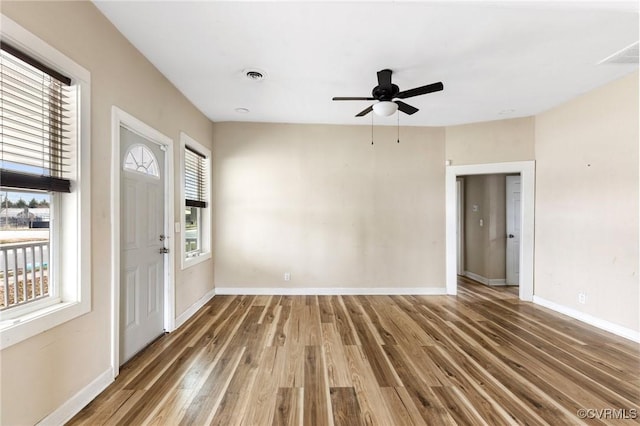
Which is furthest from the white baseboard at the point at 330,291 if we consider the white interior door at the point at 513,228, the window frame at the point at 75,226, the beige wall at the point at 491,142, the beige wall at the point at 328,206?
the window frame at the point at 75,226

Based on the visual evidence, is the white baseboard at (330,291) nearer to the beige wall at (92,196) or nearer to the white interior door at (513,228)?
the white interior door at (513,228)

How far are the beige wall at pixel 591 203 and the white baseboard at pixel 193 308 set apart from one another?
4967 millimetres

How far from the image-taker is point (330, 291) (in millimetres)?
4332

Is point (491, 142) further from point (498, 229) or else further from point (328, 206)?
point (328, 206)

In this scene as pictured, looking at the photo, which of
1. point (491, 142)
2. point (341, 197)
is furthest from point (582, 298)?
point (341, 197)

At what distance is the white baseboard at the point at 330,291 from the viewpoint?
429 cm

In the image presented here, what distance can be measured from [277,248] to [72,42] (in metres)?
3.27

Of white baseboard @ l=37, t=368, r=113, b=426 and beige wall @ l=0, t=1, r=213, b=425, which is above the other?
beige wall @ l=0, t=1, r=213, b=425

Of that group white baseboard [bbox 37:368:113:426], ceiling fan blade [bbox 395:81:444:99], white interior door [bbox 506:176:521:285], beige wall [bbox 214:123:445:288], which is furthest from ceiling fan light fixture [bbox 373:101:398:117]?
white interior door [bbox 506:176:521:285]

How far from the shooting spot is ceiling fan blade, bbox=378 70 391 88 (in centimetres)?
262

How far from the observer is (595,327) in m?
3.05

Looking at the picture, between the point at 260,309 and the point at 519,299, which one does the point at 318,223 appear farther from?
→ the point at 519,299

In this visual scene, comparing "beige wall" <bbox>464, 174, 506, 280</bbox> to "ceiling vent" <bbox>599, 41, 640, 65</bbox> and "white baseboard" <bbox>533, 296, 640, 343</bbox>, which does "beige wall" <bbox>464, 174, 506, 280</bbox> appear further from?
"ceiling vent" <bbox>599, 41, 640, 65</bbox>

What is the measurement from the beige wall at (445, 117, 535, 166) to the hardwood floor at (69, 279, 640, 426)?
2359 millimetres
